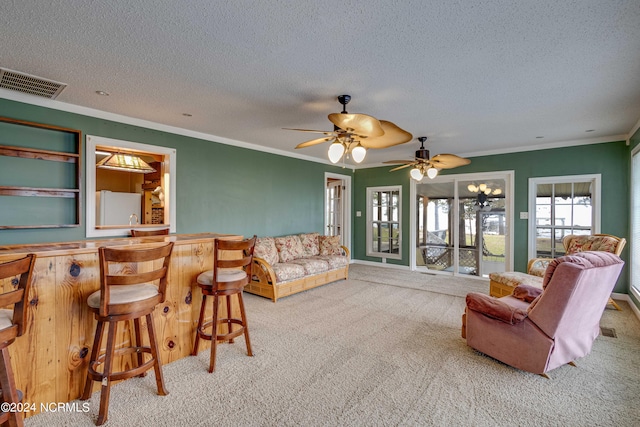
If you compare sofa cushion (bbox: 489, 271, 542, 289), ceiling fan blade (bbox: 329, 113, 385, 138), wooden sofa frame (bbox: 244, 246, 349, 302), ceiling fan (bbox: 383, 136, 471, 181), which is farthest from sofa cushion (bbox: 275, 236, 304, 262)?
sofa cushion (bbox: 489, 271, 542, 289)

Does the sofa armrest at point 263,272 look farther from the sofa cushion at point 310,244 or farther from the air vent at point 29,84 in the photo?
the air vent at point 29,84

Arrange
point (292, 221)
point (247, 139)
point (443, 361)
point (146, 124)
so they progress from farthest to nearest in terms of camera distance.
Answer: point (292, 221) < point (247, 139) < point (146, 124) < point (443, 361)

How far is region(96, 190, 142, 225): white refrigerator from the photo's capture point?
15.9 feet

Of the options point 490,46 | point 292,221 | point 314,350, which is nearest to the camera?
point 490,46

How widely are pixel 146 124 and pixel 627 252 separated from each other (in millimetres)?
7200

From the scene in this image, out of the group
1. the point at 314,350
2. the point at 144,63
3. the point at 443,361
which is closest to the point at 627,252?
the point at 443,361

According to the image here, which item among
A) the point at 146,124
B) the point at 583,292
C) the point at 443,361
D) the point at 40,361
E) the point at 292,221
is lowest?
the point at 443,361

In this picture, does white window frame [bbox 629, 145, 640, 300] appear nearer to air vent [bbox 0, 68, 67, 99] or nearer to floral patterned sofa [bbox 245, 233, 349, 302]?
floral patterned sofa [bbox 245, 233, 349, 302]

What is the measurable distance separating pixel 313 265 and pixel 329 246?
1.04 meters

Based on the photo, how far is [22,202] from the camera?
3131 mm

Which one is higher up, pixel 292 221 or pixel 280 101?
pixel 280 101

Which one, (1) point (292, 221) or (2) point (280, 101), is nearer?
(2) point (280, 101)

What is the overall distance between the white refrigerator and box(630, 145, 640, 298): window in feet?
23.9

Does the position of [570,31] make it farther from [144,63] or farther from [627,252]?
[627,252]
